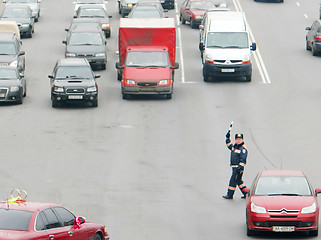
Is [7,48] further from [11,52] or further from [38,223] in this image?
[38,223]

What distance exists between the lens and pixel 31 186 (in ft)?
88.3

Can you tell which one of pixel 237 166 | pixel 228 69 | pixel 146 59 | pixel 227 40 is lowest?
pixel 228 69

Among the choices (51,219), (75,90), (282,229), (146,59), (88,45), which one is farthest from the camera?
(88,45)

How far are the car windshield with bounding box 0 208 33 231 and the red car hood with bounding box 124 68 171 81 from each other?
2261 cm

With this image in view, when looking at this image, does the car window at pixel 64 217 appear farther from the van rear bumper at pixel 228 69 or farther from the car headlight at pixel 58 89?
the van rear bumper at pixel 228 69

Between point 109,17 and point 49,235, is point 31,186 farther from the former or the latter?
point 109,17

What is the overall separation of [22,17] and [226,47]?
44.4 feet

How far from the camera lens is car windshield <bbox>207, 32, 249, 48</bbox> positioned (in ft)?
143

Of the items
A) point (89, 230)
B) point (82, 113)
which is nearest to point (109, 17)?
point (82, 113)

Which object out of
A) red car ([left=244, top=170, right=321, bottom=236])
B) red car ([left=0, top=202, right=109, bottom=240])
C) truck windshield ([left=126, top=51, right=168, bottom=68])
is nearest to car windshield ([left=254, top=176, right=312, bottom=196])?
red car ([left=244, top=170, right=321, bottom=236])

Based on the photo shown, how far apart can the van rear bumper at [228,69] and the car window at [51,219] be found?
82.9 ft

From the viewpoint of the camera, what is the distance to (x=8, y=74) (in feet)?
129

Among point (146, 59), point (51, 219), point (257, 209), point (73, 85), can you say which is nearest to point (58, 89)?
point (73, 85)

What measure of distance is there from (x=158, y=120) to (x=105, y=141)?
377cm
